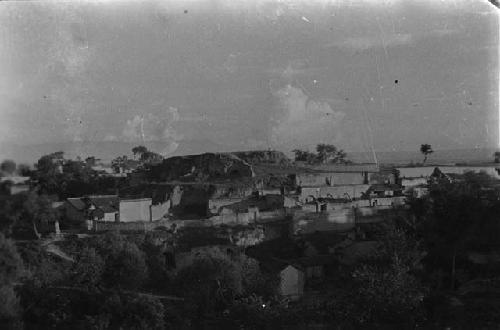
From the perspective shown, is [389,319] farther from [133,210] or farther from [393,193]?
[393,193]

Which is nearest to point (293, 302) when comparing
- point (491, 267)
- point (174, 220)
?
point (491, 267)

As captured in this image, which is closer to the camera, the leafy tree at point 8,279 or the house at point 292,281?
the leafy tree at point 8,279

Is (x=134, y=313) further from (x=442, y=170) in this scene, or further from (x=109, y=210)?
(x=442, y=170)

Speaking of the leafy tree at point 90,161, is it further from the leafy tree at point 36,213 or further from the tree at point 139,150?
the leafy tree at point 36,213

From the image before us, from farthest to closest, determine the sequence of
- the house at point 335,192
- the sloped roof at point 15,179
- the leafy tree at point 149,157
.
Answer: the leafy tree at point 149,157
the house at point 335,192
the sloped roof at point 15,179

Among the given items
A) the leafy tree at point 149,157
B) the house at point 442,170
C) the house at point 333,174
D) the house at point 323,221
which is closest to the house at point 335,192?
the house at point 333,174

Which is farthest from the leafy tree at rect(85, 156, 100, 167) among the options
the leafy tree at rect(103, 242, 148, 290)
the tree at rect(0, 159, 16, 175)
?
the tree at rect(0, 159, 16, 175)

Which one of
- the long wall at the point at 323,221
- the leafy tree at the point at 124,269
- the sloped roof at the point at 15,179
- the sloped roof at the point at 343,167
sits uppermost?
the sloped roof at the point at 343,167

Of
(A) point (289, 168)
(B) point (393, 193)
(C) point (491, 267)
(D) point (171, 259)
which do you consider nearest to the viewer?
(C) point (491, 267)

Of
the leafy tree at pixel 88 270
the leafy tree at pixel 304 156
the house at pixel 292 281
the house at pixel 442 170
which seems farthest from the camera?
the leafy tree at pixel 304 156
